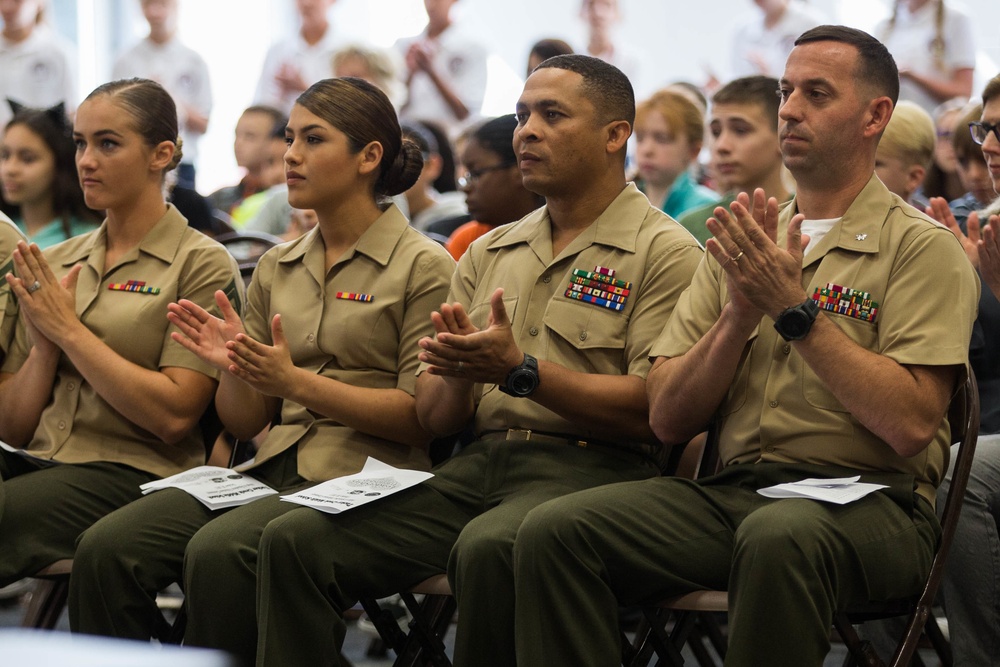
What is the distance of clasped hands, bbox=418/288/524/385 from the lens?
239cm

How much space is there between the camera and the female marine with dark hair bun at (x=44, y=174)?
3.70 meters

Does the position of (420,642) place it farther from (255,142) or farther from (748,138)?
(255,142)

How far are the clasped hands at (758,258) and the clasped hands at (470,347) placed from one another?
1.38 ft

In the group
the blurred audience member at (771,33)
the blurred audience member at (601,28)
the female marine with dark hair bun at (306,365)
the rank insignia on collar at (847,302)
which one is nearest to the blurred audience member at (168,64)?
the blurred audience member at (601,28)

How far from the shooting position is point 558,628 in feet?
7.23

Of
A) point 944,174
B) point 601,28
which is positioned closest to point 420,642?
point 944,174

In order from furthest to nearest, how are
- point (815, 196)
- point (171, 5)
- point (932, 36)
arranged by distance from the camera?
point (171, 5) < point (932, 36) < point (815, 196)

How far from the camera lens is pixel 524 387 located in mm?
2449

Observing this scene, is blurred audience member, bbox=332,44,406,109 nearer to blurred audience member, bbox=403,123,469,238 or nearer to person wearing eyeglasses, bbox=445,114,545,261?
blurred audience member, bbox=403,123,469,238

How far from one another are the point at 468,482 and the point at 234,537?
47cm

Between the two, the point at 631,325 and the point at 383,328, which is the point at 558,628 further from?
the point at 383,328

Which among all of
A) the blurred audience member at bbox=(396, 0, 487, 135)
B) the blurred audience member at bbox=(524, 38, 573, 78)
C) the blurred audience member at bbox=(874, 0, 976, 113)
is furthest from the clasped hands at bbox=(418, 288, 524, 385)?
the blurred audience member at bbox=(396, 0, 487, 135)

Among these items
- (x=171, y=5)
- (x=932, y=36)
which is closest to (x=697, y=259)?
(x=932, y=36)

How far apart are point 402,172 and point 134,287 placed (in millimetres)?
683
